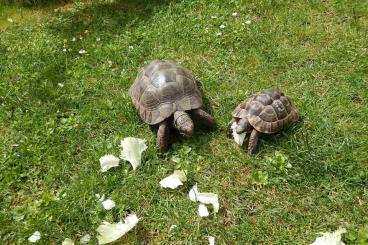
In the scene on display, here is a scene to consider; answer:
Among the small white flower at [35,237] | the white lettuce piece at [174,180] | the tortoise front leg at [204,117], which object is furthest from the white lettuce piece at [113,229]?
the tortoise front leg at [204,117]

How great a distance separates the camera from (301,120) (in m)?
4.91

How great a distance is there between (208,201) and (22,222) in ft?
6.53

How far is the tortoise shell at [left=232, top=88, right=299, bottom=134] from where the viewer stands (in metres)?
4.54

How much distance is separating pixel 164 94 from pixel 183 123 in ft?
1.54

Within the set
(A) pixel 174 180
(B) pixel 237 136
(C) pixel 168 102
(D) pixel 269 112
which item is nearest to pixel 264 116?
(D) pixel 269 112

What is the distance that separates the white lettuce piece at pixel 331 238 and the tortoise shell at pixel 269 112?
1.35 m

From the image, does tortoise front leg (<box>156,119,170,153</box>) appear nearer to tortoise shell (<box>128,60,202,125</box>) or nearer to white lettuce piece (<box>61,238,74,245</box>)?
tortoise shell (<box>128,60,202,125</box>)

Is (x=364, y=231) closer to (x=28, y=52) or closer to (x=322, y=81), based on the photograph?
(x=322, y=81)

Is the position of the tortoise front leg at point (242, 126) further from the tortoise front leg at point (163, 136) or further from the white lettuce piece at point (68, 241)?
the white lettuce piece at point (68, 241)

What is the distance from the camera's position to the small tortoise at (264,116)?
4539 millimetres

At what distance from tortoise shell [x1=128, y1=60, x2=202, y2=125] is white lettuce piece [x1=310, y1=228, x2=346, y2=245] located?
81.6 inches

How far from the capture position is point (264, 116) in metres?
4.54

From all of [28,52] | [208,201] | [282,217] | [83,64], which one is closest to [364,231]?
[282,217]

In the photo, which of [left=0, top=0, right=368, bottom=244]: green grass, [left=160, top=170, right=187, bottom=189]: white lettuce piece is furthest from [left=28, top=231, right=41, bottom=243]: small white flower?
[left=160, top=170, right=187, bottom=189]: white lettuce piece
